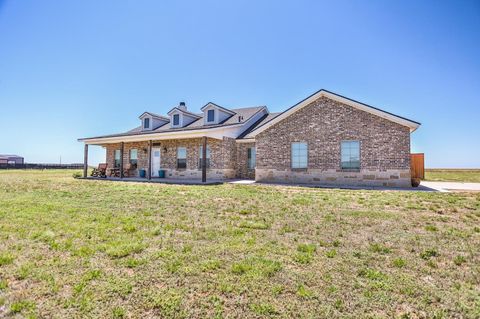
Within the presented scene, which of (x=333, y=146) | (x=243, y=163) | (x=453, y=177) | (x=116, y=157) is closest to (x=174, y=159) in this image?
(x=243, y=163)

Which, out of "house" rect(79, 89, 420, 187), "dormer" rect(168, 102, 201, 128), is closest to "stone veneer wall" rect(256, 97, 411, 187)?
"house" rect(79, 89, 420, 187)

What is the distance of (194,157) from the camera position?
780 inches

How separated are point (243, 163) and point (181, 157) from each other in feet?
16.5

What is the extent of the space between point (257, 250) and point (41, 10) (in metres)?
10.5

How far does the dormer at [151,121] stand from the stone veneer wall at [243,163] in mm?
9489

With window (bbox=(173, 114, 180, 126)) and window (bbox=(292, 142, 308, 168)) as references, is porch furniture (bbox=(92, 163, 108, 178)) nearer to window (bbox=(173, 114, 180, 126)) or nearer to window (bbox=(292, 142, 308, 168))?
window (bbox=(173, 114, 180, 126))

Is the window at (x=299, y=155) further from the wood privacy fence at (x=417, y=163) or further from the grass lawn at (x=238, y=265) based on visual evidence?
the grass lawn at (x=238, y=265)

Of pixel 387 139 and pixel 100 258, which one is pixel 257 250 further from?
pixel 387 139

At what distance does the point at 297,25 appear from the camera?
14.7 m

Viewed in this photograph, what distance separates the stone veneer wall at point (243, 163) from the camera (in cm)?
1950

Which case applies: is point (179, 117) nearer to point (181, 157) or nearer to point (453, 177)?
point (181, 157)

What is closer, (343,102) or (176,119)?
(343,102)

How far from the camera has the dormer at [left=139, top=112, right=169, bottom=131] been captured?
24303 mm

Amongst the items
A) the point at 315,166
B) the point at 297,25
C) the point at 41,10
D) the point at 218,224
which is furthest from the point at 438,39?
the point at 41,10
